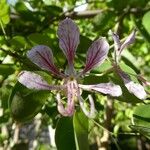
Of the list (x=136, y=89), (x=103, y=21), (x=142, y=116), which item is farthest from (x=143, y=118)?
(x=103, y=21)

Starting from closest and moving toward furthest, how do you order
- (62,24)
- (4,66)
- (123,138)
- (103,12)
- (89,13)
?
(62,24) < (4,66) < (103,12) < (89,13) < (123,138)

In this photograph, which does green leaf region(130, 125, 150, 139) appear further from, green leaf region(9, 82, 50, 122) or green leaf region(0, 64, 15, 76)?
green leaf region(0, 64, 15, 76)

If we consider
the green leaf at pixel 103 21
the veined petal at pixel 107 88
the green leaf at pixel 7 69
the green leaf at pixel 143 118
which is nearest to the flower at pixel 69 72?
the veined petal at pixel 107 88

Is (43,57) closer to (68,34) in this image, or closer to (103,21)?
(68,34)

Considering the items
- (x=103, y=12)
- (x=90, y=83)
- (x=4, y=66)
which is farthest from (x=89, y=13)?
(x=90, y=83)

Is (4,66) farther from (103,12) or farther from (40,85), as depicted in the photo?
(103,12)

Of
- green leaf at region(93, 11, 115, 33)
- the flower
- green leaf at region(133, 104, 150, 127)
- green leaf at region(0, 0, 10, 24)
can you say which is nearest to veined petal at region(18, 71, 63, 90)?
the flower

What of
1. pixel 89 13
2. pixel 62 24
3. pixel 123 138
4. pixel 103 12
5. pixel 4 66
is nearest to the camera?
pixel 62 24

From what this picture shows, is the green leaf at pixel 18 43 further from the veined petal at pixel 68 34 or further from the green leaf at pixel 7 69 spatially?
the veined petal at pixel 68 34
